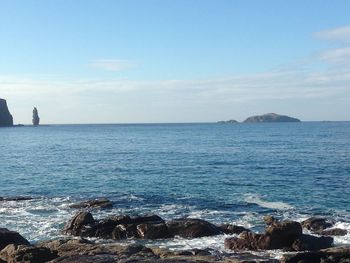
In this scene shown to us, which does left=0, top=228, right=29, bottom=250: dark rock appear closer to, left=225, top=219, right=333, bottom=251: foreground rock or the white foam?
left=225, top=219, right=333, bottom=251: foreground rock

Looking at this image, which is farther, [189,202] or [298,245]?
[189,202]

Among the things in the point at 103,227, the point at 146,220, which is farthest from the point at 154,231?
the point at 103,227

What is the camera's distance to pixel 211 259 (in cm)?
2794

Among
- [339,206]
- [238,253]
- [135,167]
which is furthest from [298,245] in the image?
[135,167]

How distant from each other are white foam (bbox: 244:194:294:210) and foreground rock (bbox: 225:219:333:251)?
14773 mm

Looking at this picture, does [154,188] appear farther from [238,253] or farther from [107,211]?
[238,253]

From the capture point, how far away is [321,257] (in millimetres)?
28469

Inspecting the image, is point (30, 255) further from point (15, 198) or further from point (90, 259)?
point (15, 198)

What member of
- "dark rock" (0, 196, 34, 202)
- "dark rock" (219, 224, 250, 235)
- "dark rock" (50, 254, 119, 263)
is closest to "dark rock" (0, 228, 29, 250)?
"dark rock" (50, 254, 119, 263)

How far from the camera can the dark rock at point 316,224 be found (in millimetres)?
40594

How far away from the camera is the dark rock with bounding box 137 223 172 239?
127ft

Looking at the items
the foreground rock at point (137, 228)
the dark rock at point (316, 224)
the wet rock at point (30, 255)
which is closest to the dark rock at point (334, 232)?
the dark rock at point (316, 224)

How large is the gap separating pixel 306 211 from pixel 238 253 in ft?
56.0

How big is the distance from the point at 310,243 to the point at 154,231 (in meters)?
12.3
